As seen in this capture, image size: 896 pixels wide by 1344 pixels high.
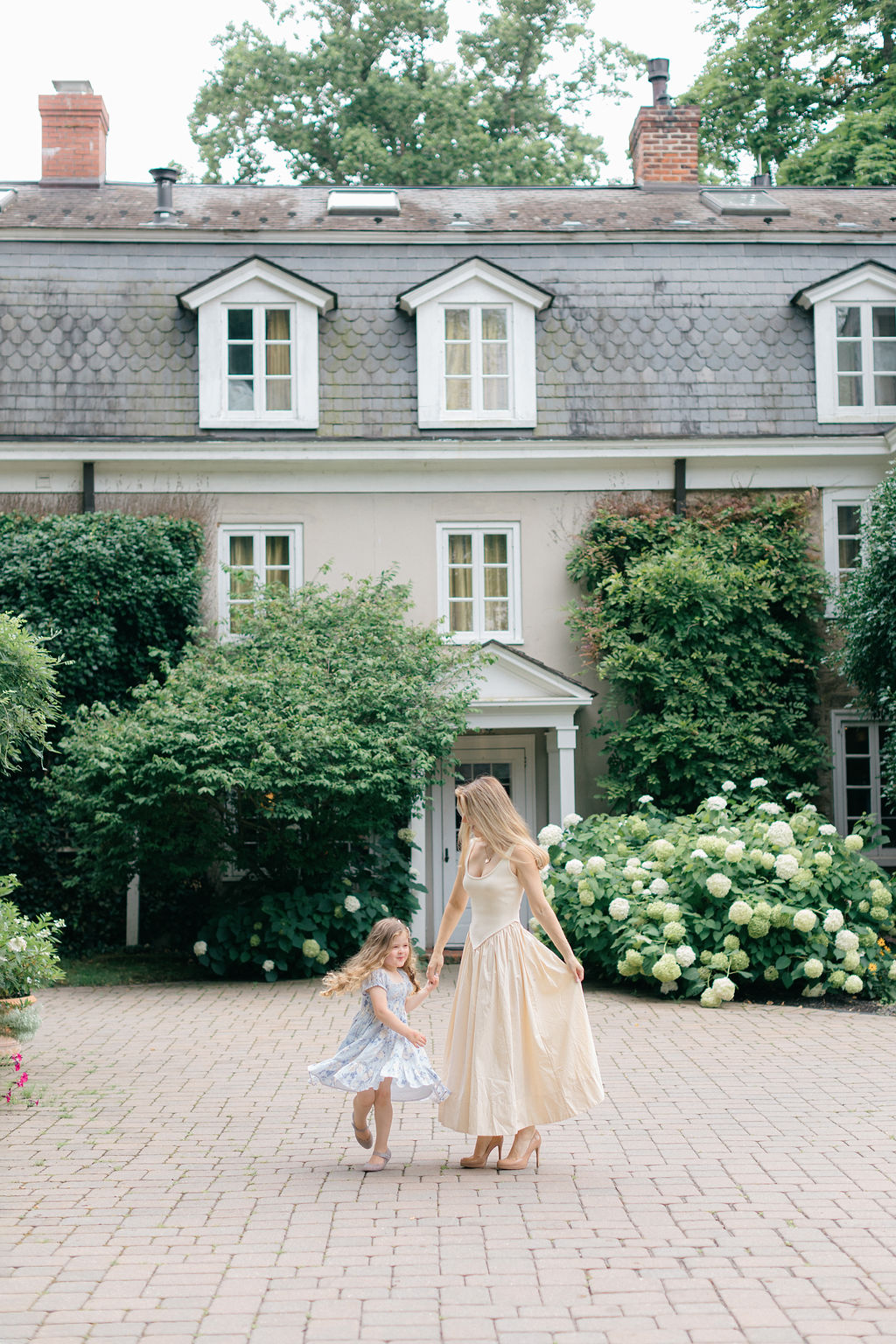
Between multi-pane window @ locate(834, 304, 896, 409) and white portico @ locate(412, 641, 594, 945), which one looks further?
multi-pane window @ locate(834, 304, 896, 409)

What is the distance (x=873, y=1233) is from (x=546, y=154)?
2836 cm

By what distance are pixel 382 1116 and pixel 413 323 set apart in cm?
1189

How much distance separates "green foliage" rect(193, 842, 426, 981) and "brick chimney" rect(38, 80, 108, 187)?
11738 mm

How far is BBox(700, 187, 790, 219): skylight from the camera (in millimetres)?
17953

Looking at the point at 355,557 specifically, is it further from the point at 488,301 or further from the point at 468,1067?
the point at 468,1067

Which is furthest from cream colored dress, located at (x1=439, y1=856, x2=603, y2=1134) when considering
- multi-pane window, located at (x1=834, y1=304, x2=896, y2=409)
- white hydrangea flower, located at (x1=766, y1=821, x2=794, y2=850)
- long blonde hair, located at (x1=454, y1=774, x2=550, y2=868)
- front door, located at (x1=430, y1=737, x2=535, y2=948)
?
multi-pane window, located at (x1=834, y1=304, x2=896, y2=409)

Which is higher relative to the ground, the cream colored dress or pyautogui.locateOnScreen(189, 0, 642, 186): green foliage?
pyautogui.locateOnScreen(189, 0, 642, 186): green foliage

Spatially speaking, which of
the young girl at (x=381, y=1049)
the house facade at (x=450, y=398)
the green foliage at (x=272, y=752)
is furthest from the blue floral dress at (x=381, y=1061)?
the house facade at (x=450, y=398)

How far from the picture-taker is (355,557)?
15867 millimetres

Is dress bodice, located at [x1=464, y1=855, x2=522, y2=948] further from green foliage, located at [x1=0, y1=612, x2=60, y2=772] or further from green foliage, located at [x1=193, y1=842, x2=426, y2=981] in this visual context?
green foliage, located at [x1=193, y1=842, x2=426, y2=981]

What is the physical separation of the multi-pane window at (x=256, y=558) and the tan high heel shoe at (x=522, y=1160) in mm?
10245

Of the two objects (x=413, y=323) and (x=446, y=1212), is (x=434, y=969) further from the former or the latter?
(x=413, y=323)

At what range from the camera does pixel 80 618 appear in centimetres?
1441

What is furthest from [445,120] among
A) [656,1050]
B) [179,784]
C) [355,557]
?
[656,1050]
